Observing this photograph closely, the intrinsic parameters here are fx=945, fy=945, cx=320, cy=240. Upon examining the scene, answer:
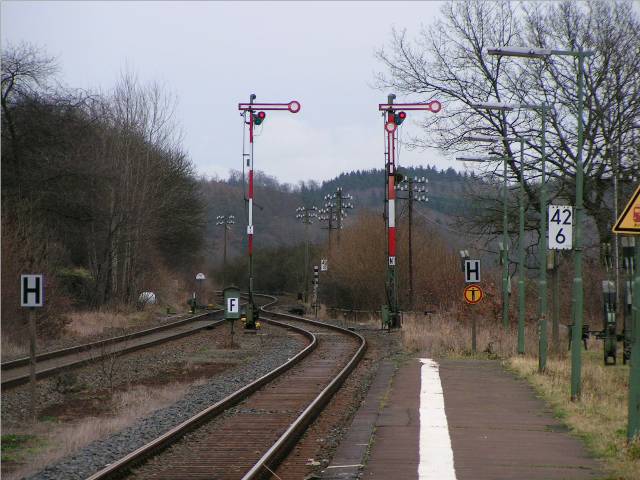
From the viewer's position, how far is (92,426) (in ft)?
46.1

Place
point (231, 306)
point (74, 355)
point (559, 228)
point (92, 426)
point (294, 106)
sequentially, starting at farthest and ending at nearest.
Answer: point (294, 106)
point (231, 306)
point (74, 355)
point (559, 228)
point (92, 426)

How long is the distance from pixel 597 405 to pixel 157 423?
7.26 metres

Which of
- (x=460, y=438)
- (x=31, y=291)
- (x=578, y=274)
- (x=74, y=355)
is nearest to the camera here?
(x=460, y=438)

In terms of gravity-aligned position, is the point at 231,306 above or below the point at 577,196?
below

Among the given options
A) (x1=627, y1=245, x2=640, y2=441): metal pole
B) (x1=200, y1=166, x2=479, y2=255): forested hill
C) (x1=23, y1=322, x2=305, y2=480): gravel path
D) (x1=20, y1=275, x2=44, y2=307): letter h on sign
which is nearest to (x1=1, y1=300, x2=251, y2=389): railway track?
(x1=20, y1=275, x2=44, y2=307): letter h on sign

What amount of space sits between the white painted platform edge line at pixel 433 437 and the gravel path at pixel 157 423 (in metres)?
3.63

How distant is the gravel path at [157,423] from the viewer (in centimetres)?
1071

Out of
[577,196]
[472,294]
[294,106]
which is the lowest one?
[472,294]

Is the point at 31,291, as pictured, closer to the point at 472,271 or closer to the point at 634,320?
the point at 634,320

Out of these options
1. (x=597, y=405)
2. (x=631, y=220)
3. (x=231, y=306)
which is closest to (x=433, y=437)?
(x=631, y=220)

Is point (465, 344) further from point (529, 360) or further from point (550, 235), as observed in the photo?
point (550, 235)

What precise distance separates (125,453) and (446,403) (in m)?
6.40

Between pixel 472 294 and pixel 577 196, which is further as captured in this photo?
pixel 472 294

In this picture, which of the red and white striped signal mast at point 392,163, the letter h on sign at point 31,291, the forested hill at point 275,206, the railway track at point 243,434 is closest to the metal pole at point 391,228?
the red and white striped signal mast at point 392,163
